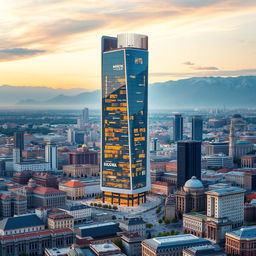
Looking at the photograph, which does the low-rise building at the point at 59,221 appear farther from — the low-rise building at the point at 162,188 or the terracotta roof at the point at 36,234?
the low-rise building at the point at 162,188

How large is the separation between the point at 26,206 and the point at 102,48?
3325 centimetres

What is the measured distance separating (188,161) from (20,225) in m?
42.1

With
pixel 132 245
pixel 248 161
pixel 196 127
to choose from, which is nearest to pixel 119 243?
pixel 132 245

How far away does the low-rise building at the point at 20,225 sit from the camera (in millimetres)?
71562

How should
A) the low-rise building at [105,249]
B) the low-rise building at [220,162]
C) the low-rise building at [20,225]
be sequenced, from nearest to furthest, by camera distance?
the low-rise building at [105,249] < the low-rise building at [20,225] < the low-rise building at [220,162]

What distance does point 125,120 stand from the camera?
97188 mm

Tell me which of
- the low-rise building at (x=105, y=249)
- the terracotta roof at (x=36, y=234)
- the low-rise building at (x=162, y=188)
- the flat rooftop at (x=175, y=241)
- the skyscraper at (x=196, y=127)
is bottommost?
the low-rise building at (x=105, y=249)

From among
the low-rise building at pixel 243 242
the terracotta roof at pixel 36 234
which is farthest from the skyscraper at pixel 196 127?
the terracotta roof at pixel 36 234

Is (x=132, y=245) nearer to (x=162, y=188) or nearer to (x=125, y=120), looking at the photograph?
(x=125, y=120)

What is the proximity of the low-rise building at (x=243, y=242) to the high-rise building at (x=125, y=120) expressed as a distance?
1236 inches

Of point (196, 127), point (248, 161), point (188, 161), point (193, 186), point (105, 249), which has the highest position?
point (196, 127)

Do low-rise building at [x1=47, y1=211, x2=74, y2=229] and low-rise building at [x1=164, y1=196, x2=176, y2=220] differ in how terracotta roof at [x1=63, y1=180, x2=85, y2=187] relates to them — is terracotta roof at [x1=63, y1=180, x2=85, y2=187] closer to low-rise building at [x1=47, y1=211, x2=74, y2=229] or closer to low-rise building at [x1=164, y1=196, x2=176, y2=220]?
low-rise building at [x1=164, y1=196, x2=176, y2=220]

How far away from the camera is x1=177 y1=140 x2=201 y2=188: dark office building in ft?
342

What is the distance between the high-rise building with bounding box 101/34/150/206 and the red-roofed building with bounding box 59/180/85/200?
855 centimetres
